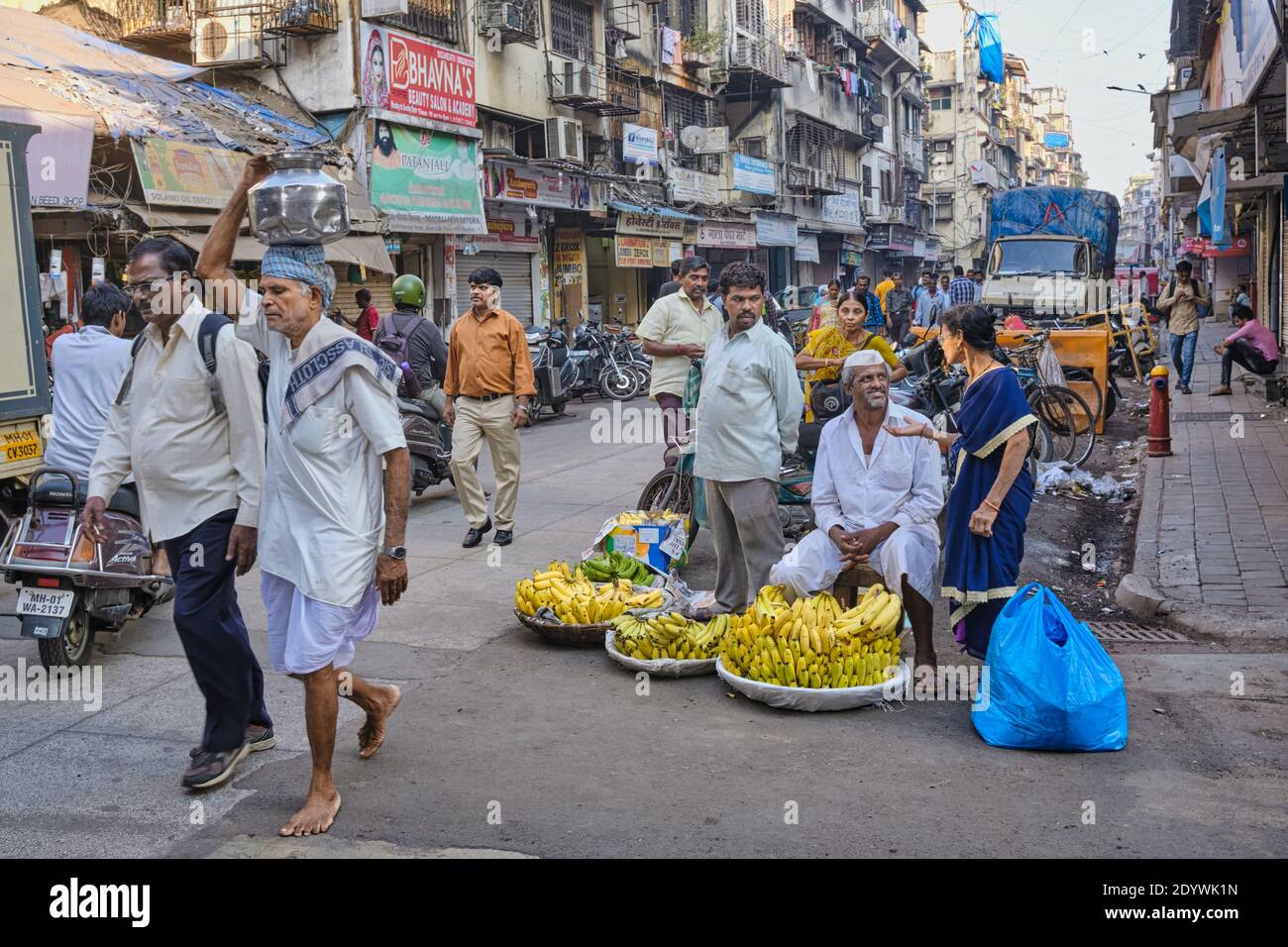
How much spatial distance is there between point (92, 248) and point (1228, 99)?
58.0 feet

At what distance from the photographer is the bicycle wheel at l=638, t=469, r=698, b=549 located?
8.04 metres

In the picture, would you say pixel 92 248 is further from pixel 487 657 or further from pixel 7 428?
pixel 487 657

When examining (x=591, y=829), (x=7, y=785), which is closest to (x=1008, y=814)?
(x=591, y=829)

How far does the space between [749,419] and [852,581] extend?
93cm

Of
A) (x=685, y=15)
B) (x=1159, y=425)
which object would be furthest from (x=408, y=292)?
(x=685, y=15)

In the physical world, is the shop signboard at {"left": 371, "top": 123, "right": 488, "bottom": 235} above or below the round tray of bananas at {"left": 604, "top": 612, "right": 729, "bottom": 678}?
above

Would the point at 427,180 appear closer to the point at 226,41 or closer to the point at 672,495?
the point at 226,41

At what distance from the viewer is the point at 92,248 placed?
45.3 ft

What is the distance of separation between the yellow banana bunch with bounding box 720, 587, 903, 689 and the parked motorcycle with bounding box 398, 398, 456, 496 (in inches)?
209

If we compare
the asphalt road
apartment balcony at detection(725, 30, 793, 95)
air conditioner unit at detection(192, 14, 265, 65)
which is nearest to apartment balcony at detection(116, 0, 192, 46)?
air conditioner unit at detection(192, 14, 265, 65)

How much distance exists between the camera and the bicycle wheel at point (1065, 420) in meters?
11.7

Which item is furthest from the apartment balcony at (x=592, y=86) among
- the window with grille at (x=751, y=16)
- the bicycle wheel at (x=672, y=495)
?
the bicycle wheel at (x=672, y=495)

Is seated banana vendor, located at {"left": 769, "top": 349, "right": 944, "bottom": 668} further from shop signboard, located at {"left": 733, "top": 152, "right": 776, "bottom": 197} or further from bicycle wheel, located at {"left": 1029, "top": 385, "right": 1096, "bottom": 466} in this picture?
shop signboard, located at {"left": 733, "top": 152, "right": 776, "bottom": 197}

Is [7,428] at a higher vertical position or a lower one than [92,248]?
lower
